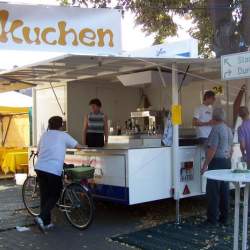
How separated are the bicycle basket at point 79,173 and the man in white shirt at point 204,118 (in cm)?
197

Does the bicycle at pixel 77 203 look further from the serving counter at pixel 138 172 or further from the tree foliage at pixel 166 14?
the tree foliage at pixel 166 14

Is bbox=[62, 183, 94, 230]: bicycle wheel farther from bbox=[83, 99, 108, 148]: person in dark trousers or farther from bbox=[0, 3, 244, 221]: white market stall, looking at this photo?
bbox=[83, 99, 108, 148]: person in dark trousers

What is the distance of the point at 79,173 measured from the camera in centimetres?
666

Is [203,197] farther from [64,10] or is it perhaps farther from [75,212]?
[64,10]

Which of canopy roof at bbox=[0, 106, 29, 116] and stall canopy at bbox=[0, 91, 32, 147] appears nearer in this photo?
canopy roof at bbox=[0, 106, 29, 116]

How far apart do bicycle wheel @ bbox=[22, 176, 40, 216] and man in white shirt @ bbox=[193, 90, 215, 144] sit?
2.81m

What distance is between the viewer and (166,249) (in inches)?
222

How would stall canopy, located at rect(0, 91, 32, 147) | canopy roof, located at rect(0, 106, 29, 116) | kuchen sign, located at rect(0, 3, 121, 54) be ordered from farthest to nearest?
stall canopy, located at rect(0, 91, 32, 147) → canopy roof, located at rect(0, 106, 29, 116) → kuchen sign, located at rect(0, 3, 121, 54)

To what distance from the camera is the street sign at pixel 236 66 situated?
5.51 metres

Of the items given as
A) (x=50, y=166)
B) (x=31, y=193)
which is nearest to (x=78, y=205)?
(x=50, y=166)

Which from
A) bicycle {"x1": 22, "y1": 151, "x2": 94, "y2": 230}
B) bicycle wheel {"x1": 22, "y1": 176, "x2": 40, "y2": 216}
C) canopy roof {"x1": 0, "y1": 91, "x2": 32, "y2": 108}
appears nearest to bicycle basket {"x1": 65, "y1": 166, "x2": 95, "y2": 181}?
bicycle {"x1": 22, "y1": 151, "x2": 94, "y2": 230}

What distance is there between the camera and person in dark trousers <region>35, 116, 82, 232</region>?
6500mm

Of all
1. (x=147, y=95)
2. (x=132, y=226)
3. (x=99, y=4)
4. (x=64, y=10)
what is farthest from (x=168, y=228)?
(x=99, y=4)

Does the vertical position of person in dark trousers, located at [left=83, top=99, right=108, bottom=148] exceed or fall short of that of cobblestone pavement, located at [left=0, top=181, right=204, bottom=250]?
it exceeds it
